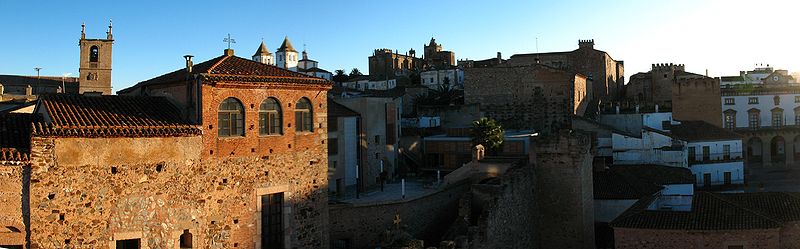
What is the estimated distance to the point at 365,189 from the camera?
2848 cm

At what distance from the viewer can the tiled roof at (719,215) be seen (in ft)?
67.8

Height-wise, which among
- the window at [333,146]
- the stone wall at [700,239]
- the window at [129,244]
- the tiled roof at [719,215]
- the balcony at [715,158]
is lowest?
the stone wall at [700,239]

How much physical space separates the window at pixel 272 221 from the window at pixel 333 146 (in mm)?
8846

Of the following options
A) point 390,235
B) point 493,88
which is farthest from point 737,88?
point 390,235

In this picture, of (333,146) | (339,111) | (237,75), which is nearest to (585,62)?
(339,111)

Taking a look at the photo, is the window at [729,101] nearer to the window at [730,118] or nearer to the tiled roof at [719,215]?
the window at [730,118]

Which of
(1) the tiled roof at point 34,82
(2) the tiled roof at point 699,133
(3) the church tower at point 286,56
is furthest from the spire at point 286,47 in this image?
(2) the tiled roof at point 699,133

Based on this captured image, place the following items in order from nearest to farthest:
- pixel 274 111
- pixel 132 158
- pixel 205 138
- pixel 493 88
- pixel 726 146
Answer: pixel 132 158
pixel 205 138
pixel 274 111
pixel 726 146
pixel 493 88

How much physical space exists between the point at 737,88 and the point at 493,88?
19.6 meters

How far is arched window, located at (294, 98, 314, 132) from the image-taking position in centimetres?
1853

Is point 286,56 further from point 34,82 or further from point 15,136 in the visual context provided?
point 15,136

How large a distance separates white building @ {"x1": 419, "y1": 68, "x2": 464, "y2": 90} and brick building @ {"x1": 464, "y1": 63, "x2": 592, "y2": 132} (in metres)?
24.3

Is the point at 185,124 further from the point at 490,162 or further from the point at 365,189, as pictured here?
the point at 490,162

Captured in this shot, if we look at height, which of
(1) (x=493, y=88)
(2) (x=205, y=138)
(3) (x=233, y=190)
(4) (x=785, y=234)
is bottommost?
(4) (x=785, y=234)
